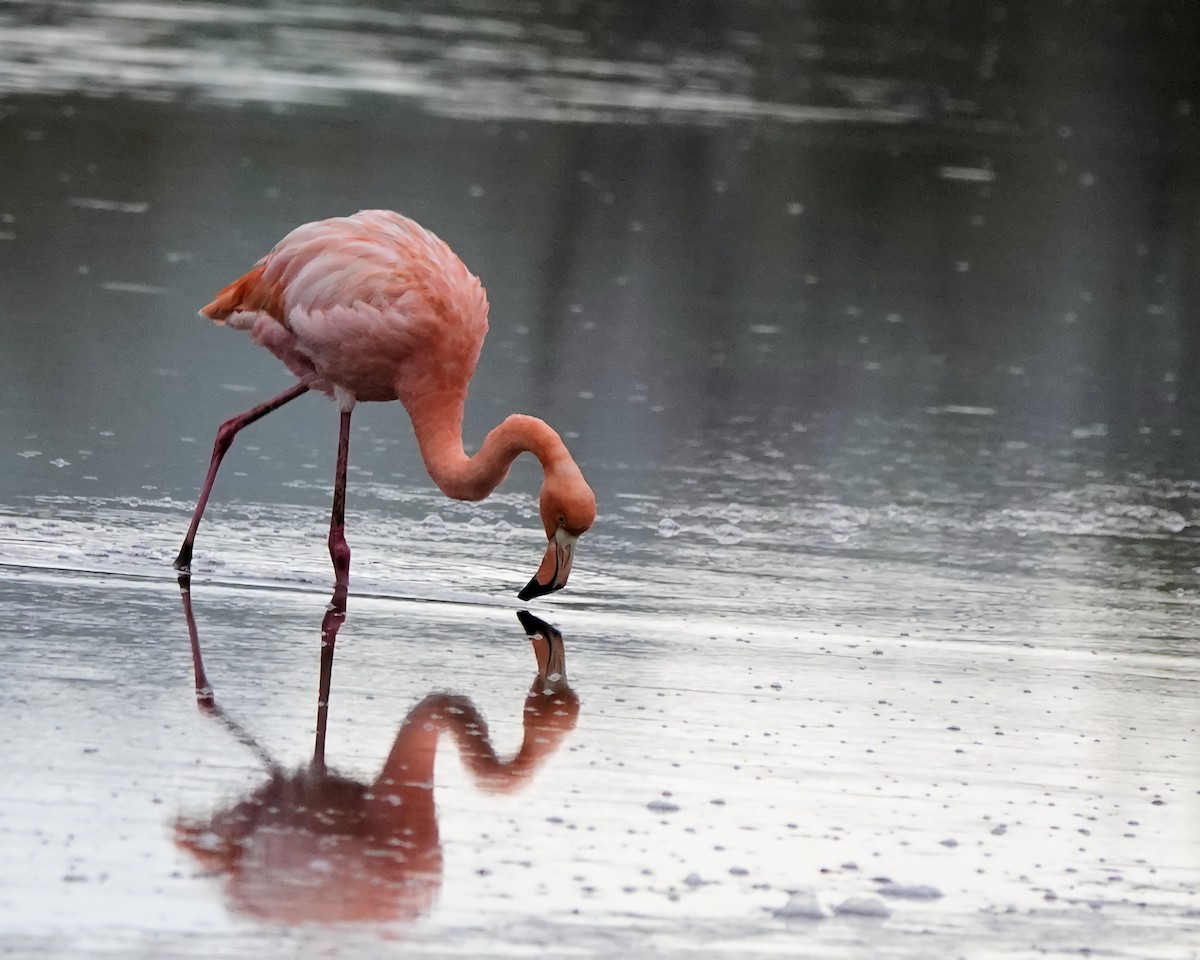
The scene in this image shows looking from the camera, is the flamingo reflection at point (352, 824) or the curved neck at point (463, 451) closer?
the flamingo reflection at point (352, 824)

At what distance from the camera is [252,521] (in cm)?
781

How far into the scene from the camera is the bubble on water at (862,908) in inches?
177

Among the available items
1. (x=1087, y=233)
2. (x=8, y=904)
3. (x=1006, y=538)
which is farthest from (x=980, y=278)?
(x=8, y=904)

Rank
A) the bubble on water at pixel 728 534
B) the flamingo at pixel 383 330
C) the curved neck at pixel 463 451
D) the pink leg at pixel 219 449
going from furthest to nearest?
the bubble on water at pixel 728 534
the flamingo at pixel 383 330
the pink leg at pixel 219 449
the curved neck at pixel 463 451

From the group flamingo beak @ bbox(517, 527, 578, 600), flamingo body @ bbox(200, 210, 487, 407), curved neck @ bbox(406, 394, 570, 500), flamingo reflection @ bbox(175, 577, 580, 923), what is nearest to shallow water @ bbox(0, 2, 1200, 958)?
flamingo reflection @ bbox(175, 577, 580, 923)

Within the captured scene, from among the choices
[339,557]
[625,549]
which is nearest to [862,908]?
[339,557]

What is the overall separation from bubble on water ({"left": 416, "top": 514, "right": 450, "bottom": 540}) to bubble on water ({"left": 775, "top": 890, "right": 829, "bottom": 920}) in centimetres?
351

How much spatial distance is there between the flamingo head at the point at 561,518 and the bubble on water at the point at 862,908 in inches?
87.3

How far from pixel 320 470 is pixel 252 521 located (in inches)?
35.0

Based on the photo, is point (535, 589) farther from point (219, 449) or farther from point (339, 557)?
point (219, 449)

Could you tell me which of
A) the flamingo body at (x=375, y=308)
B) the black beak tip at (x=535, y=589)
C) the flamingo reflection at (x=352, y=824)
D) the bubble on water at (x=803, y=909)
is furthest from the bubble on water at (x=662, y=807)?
the flamingo body at (x=375, y=308)

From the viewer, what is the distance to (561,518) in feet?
21.6

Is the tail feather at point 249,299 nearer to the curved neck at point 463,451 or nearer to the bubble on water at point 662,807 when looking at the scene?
the curved neck at point 463,451

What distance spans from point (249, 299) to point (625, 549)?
5.79 ft
